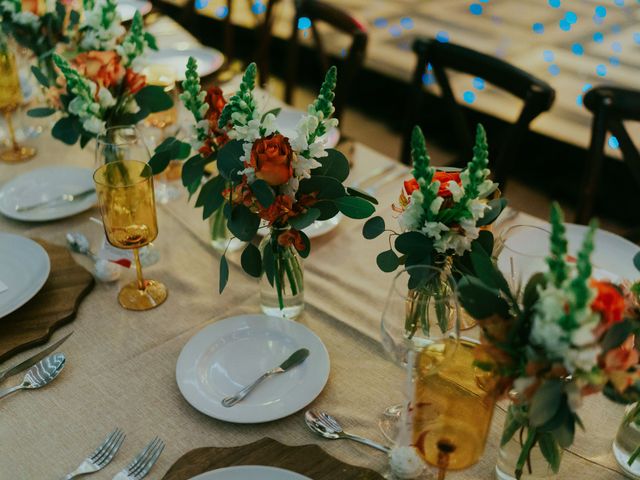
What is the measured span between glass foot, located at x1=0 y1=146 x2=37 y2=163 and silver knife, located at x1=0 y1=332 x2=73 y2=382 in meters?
0.76

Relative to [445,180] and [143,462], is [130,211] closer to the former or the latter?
[143,462]

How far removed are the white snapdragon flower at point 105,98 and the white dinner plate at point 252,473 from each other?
0.88 m

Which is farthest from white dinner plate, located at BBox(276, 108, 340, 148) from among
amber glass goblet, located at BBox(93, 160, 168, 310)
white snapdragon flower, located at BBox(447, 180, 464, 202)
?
white snapdragon flower, located at BBox(447, 180, 464, 202)

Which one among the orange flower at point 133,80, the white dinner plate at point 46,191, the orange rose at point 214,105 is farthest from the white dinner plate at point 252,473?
the orange flower at point 133,80

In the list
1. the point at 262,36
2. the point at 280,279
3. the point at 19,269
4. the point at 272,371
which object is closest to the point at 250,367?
the point at 272,371

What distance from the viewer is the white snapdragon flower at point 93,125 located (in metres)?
1.52

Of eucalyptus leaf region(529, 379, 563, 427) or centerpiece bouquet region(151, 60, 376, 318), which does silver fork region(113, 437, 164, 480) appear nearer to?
centerpiece bouquet region(151, 60, 376, 318)

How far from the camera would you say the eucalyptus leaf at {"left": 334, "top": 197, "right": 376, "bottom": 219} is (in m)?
1.14

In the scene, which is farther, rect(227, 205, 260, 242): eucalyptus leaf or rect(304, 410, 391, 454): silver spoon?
rect(227, 205, 260, 242): eucalyptus leaf

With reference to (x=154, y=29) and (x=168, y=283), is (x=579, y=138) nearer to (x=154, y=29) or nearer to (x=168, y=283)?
(x=154, y=29)

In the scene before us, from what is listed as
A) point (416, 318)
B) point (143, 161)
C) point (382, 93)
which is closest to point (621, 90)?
point (416, 318)

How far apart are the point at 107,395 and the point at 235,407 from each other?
212 millimetres

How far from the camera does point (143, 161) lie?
53.7 inches

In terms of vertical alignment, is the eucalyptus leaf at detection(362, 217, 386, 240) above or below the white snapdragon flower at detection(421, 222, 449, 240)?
below
